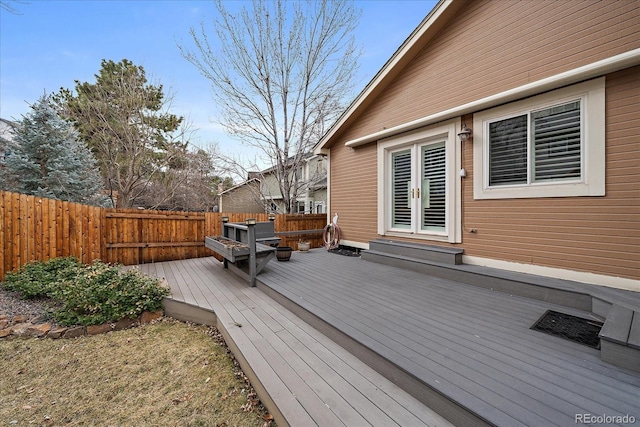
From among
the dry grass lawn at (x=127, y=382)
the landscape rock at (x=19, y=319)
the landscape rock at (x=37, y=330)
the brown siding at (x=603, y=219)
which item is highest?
the brown siding at (x=603, y=219)

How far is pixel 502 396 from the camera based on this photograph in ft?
5.24

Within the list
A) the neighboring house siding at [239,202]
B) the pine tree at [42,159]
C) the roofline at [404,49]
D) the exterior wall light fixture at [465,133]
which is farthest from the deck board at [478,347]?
the neighboring house siding at [239,202]

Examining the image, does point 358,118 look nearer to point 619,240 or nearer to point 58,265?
point 619,240

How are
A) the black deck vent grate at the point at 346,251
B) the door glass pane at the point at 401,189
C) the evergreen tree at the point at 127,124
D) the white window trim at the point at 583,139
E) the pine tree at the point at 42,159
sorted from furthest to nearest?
1. the evergreen tree at the point at 127,124
2. the pine tree at the point at 42,159
3. the black deck vent grate at the point at 346,251
4. the door glass pane at the point at 401,189
5. the white window trim at the point at 583,139

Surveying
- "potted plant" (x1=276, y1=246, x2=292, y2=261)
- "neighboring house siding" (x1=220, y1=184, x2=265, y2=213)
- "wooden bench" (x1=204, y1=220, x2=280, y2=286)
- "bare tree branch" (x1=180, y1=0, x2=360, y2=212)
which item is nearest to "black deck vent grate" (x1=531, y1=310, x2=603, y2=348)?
"wooden bench" (x1=204, y1=220, x2=280, y2=286)

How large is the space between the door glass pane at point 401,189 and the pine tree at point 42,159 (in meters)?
8.72

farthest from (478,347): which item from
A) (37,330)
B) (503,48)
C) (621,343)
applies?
(37,330)

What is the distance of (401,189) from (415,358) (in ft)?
13.9

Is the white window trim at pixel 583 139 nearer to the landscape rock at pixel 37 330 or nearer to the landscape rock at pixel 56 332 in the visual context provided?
the landscape rock at pixel 56 332

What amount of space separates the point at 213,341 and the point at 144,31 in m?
9.87

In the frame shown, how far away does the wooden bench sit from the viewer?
173 inches

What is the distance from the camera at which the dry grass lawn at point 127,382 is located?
6.72 ft

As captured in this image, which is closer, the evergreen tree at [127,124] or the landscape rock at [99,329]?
the landscape rock at [99,329]

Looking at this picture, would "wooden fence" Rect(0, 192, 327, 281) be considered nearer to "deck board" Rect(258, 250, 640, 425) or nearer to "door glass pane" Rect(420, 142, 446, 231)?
"door glass pane" Rect(420, 142, 446, 231)
